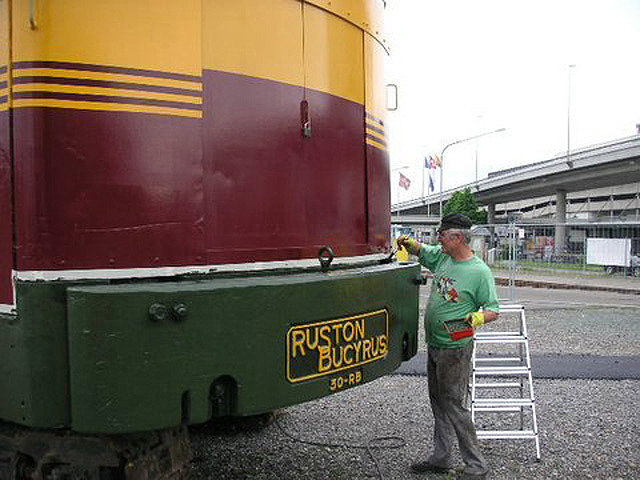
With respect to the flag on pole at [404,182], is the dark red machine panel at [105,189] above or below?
below

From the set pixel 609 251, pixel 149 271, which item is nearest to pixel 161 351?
pixel 149 271

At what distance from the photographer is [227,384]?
8.44 ft

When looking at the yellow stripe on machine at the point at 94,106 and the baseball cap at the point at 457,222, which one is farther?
the baseball cap at the point at 457,222

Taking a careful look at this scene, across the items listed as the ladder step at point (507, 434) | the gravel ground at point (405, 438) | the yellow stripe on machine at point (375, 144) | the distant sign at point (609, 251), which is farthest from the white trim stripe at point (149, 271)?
the distant sign at point (609, 251)

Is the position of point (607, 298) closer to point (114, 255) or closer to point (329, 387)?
point (329, 387)

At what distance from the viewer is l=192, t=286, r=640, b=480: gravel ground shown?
159 inches

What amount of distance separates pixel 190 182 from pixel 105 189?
0.34 meters

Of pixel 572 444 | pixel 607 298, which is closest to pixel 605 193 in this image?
pixel 607 298

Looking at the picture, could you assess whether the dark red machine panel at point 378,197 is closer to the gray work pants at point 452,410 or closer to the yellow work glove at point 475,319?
the yellow work glove at point 475,319

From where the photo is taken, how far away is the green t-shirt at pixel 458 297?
3.91 metres

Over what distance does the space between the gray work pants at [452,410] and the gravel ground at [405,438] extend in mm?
282

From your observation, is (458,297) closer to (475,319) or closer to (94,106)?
(475,319)

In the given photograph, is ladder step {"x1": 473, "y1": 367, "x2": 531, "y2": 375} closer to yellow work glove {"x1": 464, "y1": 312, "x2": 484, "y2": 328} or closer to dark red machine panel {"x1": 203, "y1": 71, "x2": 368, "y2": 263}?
yellow work glove {"x1": 464, "y1": 312, "x2": 484, "y2": 328}

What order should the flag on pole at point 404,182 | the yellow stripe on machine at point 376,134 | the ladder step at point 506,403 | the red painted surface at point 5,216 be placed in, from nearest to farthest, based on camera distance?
the red painted surface at point 5,216
the yellow stripe on machine at point 376,134
the ladder step at point 506,403
the flag on pole at point 404,182
